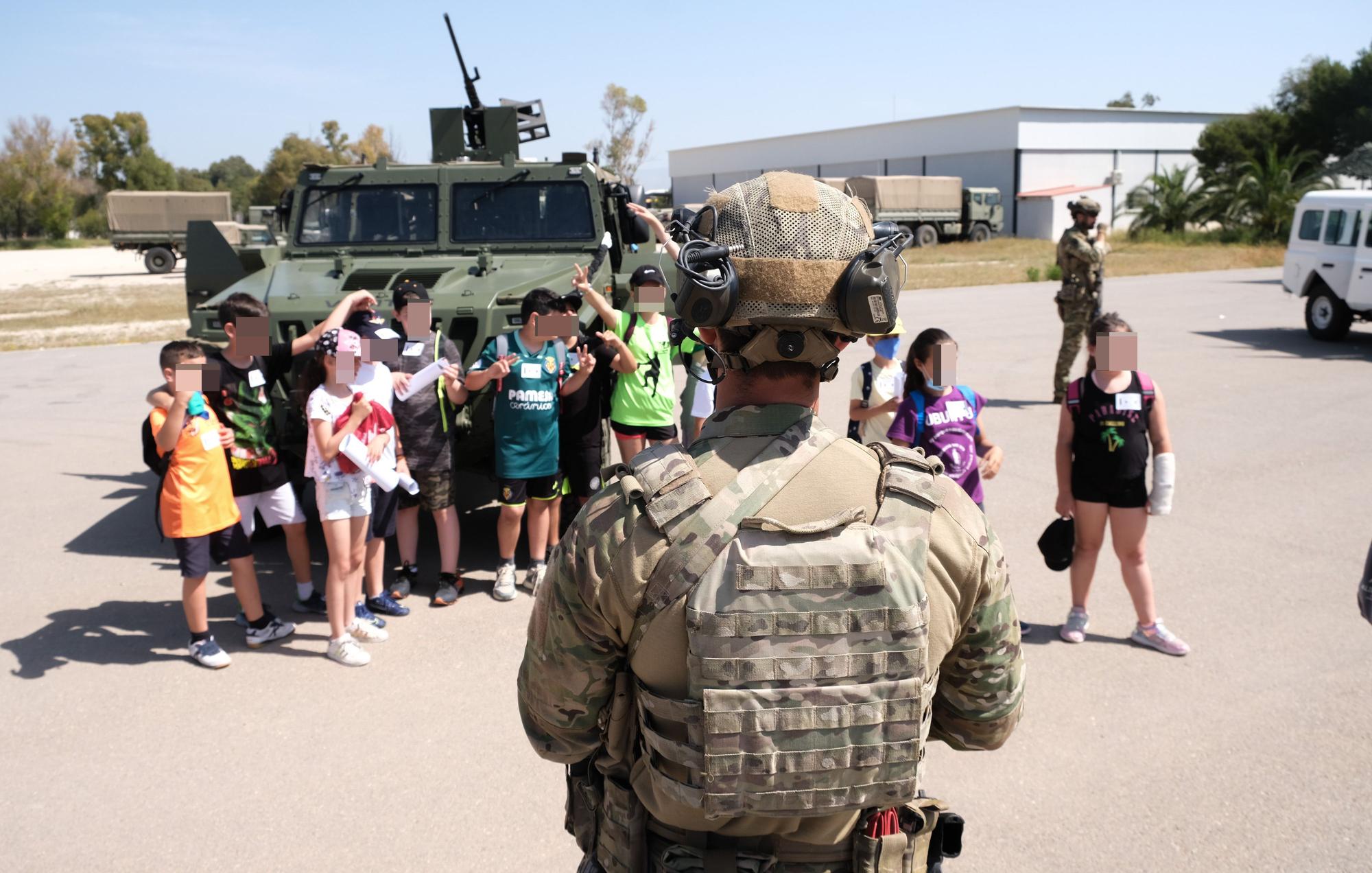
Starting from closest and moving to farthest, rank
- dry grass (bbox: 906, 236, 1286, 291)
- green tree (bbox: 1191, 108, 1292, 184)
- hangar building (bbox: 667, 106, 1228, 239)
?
dry grass (bbox: 906, 236, 1286, 291)
green tree (bbox: 1191, 108, 1292, 184)
hangar building (bbox: 667, 106, 1228, 239)

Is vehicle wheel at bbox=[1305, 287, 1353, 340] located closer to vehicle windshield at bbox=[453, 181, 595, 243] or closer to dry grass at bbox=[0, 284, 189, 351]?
vehicle windshield at bbox=[453, 181, 595, 243]

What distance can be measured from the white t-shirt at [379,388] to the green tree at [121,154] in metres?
72.5

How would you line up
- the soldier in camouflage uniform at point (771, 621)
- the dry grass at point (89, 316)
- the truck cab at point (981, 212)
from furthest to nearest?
the truck cab at point (981, 212) < the dry grass at point (89, 316) < the soldier in camouflage uniform at point (771, 621)

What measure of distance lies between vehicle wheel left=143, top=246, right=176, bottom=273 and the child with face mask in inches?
1406

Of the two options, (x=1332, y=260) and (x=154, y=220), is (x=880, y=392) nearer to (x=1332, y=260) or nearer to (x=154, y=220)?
(x=1332, y=260)

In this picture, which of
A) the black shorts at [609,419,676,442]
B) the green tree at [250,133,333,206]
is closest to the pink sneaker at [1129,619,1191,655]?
the black shorts at [609,419,676,442]

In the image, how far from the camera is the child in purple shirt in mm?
4133

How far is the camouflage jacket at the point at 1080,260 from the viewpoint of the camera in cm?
944

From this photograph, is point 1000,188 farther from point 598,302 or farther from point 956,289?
point 598,302

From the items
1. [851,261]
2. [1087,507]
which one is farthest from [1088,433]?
[851,261]

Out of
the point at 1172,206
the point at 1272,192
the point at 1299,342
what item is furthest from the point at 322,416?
the point at 1172,206

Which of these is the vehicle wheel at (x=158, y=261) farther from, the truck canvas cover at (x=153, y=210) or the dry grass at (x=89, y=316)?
the dry grass at (x=89, y=316)

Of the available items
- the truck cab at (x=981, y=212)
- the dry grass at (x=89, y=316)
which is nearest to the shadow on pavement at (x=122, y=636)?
the dry grass at (x=89, y=316)

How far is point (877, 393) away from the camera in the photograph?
15.5 feet
